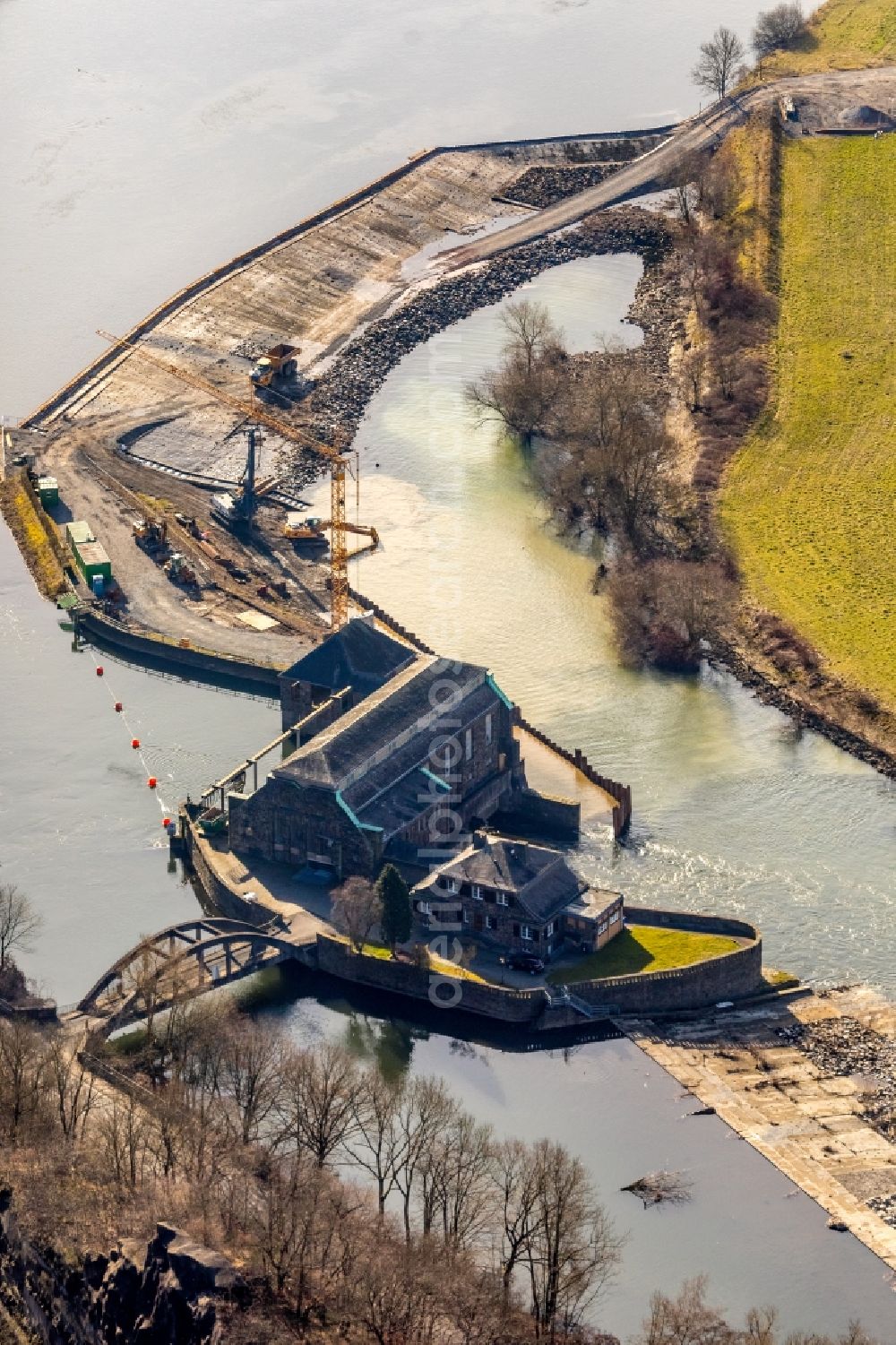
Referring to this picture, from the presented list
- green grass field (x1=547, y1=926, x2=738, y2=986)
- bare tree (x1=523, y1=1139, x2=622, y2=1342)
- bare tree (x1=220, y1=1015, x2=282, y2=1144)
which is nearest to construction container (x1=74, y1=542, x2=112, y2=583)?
green grass field (x1=547, y1=926, x2=738, y2=986)

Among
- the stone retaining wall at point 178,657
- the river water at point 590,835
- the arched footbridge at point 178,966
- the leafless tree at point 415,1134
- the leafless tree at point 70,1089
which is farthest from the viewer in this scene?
the stone retaining wall at point 178,657

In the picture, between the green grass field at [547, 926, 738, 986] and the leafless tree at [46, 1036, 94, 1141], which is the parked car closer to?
the green grass field at [547, 926, 738, 986]

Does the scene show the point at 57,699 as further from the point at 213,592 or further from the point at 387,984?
the point at 387,984

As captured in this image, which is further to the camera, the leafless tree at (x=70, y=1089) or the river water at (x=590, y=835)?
the river water at (x=590, y=835)

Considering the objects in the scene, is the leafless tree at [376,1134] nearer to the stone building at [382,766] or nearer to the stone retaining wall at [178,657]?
the stone building at [382,766]

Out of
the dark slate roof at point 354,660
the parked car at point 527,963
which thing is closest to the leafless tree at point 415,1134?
the parked car at point 527,963

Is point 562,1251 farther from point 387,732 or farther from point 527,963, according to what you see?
point 387,732
